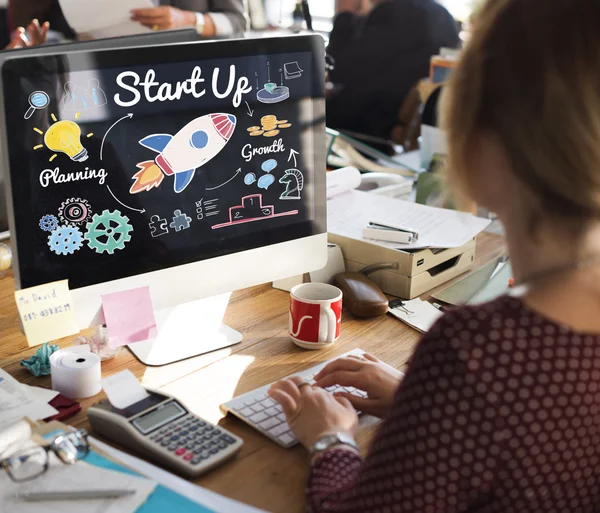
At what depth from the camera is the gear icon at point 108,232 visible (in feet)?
3.57

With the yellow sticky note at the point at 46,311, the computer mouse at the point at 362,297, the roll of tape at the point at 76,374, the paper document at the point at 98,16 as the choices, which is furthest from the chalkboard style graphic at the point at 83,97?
the paper document at the point at 98,16

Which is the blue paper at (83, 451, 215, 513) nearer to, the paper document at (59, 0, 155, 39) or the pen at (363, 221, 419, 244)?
the pen at (363, 221, 419, 244)

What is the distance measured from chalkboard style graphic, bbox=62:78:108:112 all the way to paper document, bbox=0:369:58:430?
42 centimetres

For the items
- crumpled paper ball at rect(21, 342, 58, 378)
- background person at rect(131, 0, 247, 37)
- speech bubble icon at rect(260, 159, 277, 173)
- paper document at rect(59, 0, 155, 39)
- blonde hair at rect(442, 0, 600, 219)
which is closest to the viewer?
blonde hair at rect(442, 0, 600, 219)

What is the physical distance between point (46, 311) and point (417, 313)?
0.67 metres

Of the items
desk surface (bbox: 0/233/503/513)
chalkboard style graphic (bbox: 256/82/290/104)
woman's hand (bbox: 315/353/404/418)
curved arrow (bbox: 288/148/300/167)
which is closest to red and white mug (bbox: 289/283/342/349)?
desk surface (bbox: 0/233/503/513)

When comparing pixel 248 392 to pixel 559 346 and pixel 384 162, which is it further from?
pixel 384 162

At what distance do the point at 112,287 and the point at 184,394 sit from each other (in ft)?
0.65

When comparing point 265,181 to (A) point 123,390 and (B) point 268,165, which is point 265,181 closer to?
(B) point 268,165

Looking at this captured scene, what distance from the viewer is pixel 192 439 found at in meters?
0.96

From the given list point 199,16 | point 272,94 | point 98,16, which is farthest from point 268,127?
point 199,16

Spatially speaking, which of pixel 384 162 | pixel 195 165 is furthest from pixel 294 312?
pixel 384 162

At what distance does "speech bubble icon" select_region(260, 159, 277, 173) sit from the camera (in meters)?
1.23

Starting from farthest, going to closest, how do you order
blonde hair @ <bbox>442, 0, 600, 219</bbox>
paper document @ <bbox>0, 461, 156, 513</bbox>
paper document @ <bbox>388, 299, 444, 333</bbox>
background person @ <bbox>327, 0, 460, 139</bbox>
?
background person @ <bbox>327, 0, 460, 139</bbox> < paper document @ <bbox>388, 299, 444, 333</bbox> < paper document @ <bbox>0, 461, 156, 513</bbox> < blonde hair @ <bbox>442, 0, 600, 219</bbox>
